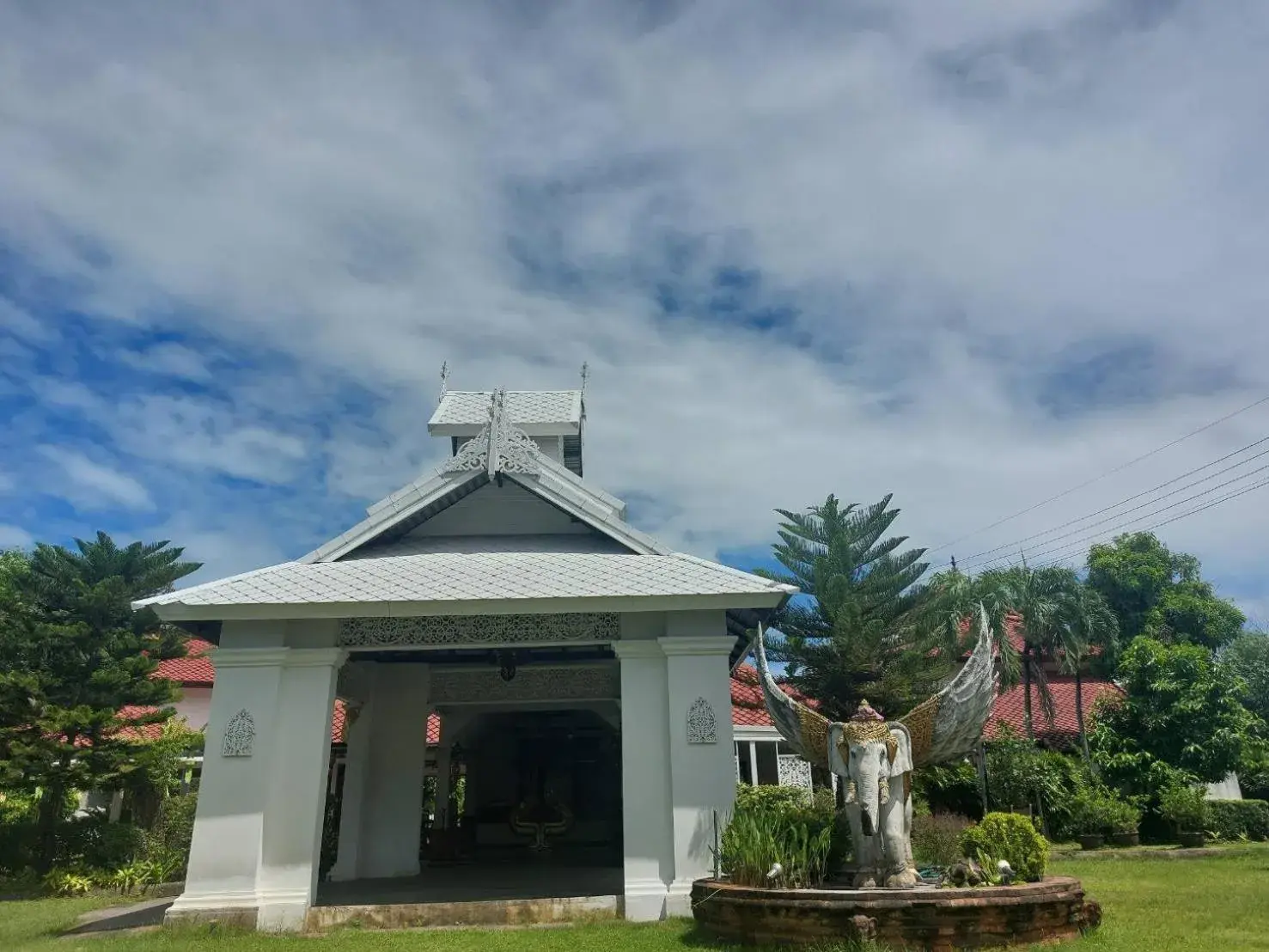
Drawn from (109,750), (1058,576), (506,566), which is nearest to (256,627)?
(506,566)

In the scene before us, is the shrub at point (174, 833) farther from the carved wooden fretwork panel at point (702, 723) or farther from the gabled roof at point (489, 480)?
the carved wooden fretwork panel at point (702, 723)

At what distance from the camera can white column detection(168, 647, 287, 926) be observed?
796cm

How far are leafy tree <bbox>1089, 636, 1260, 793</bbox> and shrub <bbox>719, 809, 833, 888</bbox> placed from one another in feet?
46.7

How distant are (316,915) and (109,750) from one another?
9031 mm

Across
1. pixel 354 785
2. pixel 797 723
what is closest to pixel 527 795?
pixel 354 785

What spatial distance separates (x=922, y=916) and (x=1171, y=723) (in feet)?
51.2

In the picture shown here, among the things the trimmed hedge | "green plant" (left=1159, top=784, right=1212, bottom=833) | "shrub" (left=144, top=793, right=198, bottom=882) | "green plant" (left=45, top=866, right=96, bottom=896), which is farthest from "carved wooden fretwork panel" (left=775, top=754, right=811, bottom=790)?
"green plant" (left=45, top=866, right=96, bottom=896)

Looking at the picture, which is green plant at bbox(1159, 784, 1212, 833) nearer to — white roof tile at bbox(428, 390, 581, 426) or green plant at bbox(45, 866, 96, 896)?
white roof tile at bbox(428, 390, 581, 426)

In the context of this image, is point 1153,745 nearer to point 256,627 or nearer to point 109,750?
point 256,627

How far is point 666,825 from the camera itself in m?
8.39

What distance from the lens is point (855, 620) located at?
17891 millimetres

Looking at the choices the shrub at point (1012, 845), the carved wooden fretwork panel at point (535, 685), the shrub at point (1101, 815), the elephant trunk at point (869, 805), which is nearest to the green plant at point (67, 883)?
the carved wooden fretwork panel at point (535, 685)

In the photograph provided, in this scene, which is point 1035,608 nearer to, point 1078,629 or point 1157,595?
A: point 1078,629

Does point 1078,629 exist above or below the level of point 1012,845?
above
